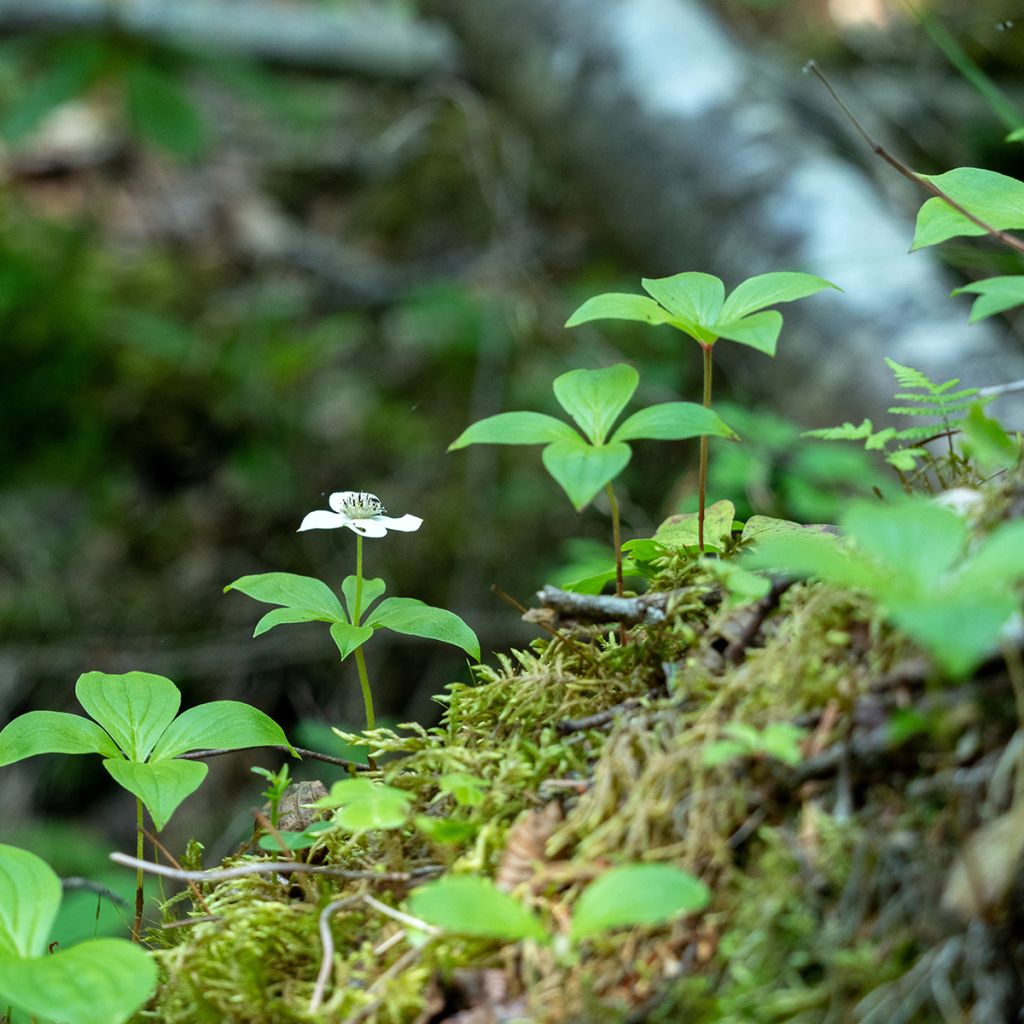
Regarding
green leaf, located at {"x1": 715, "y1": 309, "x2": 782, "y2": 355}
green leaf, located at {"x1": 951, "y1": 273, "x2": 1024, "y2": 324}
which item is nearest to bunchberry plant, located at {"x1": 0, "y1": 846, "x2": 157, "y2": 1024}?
green leaf, located at {"x1": 715, "y1": 309, "x2": 782, "y2": 355}

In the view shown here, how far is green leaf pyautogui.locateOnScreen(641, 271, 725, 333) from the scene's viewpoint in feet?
3.77

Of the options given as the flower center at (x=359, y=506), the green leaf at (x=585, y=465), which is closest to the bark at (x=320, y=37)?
the flower center at (x=359, y=506)

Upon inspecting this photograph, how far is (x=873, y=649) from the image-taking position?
833 millimetres

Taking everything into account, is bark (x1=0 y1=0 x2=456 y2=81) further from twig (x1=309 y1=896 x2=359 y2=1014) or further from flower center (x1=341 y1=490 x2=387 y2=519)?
twig (x1=309 y1=896 x2=359 y2=1014)

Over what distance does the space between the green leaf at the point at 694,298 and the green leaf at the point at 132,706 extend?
30.1 inches

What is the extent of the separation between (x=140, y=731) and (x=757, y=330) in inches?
35.2

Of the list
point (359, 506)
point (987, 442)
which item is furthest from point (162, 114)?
point (987, 442)

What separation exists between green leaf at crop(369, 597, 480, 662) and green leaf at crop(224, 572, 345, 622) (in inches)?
2.6

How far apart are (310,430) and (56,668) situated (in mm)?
1465

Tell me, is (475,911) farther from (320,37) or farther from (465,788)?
(320,37)

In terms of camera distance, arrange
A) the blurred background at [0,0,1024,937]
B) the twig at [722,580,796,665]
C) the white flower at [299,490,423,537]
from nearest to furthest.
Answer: the twig at [722,580,796,665] < the white flower at [299,490,423,537] < the blurred background at [0,0,1024,937]

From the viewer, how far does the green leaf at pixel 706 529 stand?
4.01 ft

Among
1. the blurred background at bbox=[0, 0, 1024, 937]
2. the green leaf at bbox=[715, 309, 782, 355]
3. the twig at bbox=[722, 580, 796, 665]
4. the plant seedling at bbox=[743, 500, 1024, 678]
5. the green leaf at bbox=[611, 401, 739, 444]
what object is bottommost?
the blurred background at bbox=[0, 0, 1024, 937]

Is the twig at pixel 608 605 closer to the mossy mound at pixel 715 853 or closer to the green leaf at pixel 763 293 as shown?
the mossy mound at pixel 715 853
